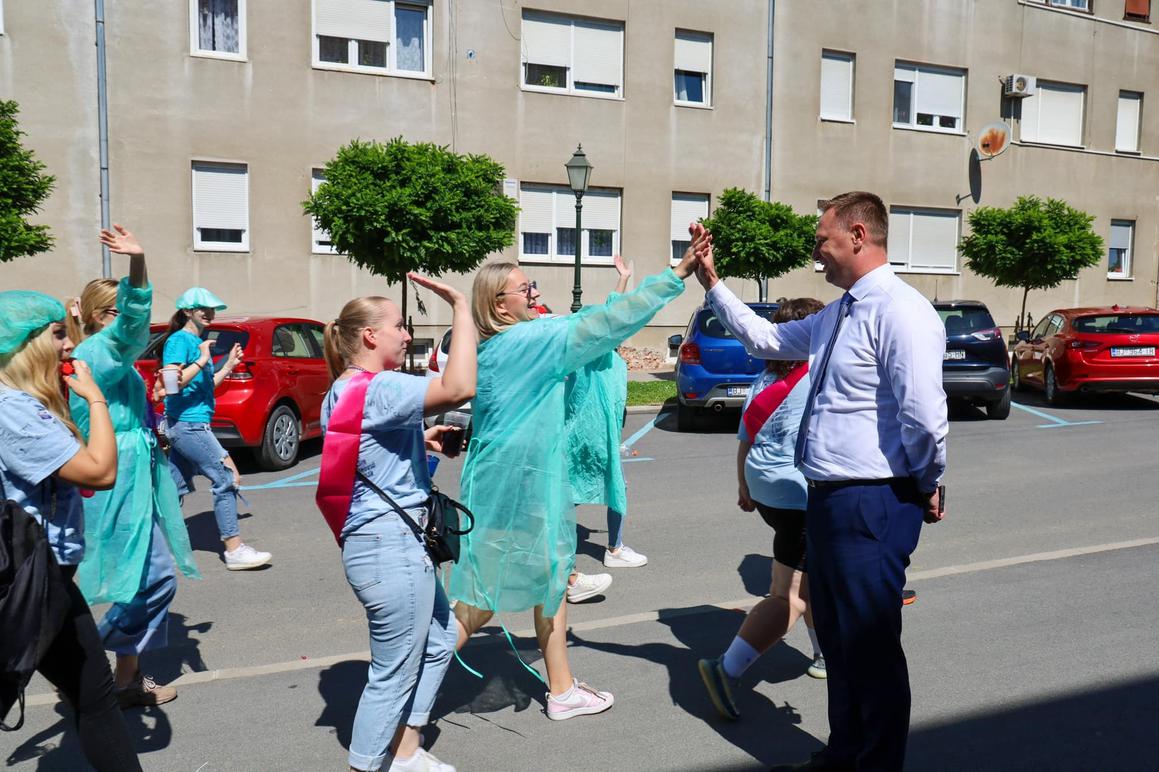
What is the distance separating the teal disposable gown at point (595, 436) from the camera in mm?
5824

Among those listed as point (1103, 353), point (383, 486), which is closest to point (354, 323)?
point (383, 486)

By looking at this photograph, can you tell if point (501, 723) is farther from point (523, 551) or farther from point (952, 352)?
point (952, 352)

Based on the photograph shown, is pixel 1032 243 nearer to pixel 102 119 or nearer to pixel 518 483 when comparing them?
pixel 102 119

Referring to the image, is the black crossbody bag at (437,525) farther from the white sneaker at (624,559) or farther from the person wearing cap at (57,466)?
the white sneaker at (624,559)

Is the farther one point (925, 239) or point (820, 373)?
point (925, 239)

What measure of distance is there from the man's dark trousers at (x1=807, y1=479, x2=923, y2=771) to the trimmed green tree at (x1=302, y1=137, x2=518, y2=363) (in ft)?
41.6

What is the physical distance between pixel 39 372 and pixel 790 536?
288 centimetres

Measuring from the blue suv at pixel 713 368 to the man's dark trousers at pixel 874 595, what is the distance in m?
8.74

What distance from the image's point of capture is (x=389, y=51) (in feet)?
64.0

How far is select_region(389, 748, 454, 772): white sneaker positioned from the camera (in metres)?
3.46

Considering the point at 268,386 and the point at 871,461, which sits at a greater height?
the point at 871,461

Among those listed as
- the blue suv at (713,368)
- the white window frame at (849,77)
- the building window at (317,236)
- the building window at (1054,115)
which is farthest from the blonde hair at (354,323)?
the building window at (1054,115)

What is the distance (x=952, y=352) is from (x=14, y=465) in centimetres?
1258

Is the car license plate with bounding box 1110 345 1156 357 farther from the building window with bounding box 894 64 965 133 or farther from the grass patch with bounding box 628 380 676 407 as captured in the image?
the building window with bounding box 894 64 965 133
